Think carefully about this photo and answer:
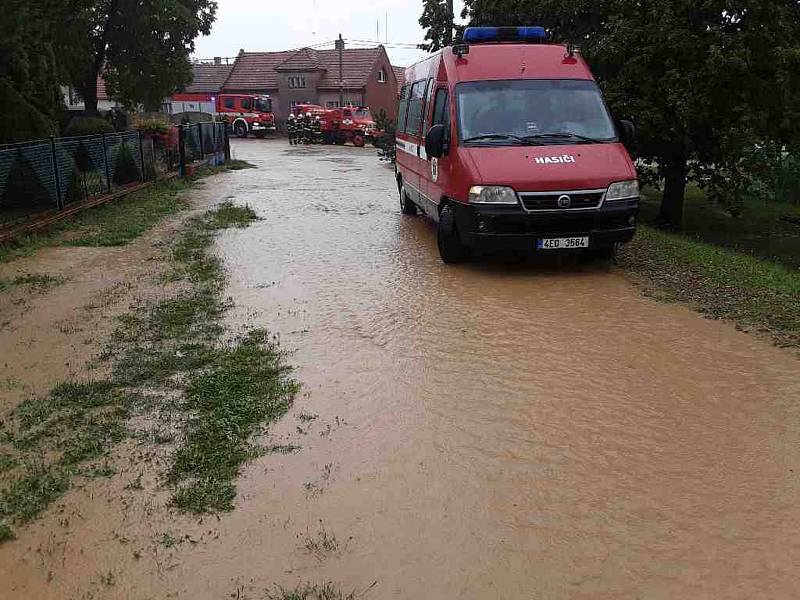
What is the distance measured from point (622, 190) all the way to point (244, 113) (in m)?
44.7

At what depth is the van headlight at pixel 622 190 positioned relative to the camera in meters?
7.97

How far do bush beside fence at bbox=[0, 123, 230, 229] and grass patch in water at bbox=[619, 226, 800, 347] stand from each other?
8.75 m

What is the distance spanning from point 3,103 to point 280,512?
12.7m

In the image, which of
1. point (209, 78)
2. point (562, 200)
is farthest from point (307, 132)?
point (562, 200)

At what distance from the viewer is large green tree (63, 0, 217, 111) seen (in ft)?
99.1

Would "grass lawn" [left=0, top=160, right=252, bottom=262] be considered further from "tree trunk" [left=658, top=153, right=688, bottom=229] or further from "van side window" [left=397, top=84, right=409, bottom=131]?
"tree trunk" [left=658, top=153, right=688, bottom=229]

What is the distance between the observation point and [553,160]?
802cm

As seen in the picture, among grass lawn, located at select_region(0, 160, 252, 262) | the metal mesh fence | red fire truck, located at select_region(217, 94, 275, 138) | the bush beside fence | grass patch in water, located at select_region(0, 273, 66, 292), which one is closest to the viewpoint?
grass patch in water, located at select_region(0, 273, 66, 292)

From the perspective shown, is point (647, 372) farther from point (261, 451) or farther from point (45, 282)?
point (45, 282)

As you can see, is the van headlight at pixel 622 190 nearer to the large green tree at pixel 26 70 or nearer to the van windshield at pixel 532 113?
the van windshield at pixel 532 113

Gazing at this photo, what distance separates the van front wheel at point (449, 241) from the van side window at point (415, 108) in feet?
7.82

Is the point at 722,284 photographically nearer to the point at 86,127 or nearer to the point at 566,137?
the point at 566,137

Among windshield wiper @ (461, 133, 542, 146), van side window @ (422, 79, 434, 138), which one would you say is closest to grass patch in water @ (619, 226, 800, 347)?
windshield wiper @ (461, 133, 542, 146)

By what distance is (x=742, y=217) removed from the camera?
65.0 ft
